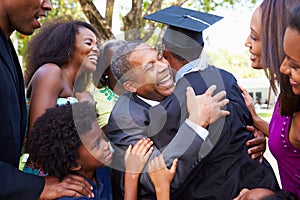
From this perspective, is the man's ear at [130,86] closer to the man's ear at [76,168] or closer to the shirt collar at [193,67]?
the shirt collar at [193,67]

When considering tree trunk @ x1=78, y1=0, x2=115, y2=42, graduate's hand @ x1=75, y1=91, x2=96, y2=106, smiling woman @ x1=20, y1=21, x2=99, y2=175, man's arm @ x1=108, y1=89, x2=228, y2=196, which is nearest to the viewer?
man's arm @ x1=108, y1=89, x2=228, y2=196

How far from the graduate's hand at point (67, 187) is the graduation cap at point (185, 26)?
0.92 m

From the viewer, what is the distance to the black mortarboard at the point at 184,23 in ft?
8.74

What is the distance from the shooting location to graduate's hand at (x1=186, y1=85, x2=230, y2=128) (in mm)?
2334

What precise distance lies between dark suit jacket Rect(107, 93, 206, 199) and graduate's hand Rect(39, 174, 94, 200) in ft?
0.76

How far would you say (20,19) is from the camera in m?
2.34

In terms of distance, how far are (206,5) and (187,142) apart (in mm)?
10961

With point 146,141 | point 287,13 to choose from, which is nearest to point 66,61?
point 146,141

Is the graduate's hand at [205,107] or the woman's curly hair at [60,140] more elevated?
the graduate's hand at [205,107]

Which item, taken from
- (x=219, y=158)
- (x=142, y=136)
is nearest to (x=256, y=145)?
(x=219, y=158)

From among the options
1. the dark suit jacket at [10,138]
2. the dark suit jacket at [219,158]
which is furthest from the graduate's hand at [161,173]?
the dark suit jacket at [10,138]

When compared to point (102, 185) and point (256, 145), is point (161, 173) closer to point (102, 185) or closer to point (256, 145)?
point (102, 185)

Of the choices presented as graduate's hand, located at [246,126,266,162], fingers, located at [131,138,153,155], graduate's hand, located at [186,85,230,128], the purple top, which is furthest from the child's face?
the purple top

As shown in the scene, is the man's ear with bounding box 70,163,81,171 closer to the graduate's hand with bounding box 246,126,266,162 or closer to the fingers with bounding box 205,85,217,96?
the fingers with bounding box 205,85,217,96
